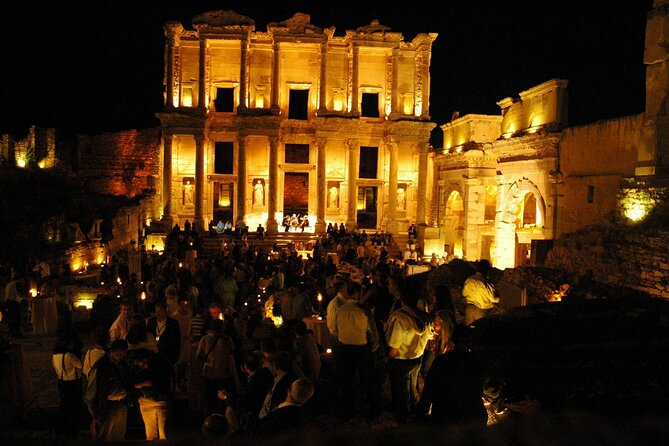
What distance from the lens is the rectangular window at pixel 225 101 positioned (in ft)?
123

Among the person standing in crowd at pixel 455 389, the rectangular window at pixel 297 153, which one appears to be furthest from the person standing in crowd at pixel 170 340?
the rectangular window at pixel 297 153

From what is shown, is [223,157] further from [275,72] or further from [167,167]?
[275,72]

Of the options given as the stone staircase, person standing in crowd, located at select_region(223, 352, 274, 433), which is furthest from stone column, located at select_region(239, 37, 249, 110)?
person standing in crowd, located at select_region(223, 352, 274, 433)

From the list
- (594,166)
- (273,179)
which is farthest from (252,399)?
(273,179)

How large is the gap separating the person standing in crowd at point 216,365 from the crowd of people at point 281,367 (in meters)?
0.01

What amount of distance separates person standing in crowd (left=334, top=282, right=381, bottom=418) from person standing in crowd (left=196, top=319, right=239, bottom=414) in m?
1.36

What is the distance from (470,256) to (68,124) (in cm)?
3901

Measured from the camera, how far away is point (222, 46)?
114ft

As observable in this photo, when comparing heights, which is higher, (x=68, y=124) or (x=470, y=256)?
(x=68, y=124)

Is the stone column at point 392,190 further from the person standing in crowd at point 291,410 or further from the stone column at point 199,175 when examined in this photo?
the person standing in crowd at point 291,410

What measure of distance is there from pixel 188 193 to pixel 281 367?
30.5m

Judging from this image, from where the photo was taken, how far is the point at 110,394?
5699 mm

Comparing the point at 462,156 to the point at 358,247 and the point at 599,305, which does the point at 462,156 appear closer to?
the point at 358,247

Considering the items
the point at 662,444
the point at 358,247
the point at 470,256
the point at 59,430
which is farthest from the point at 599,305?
the point at 470,256
